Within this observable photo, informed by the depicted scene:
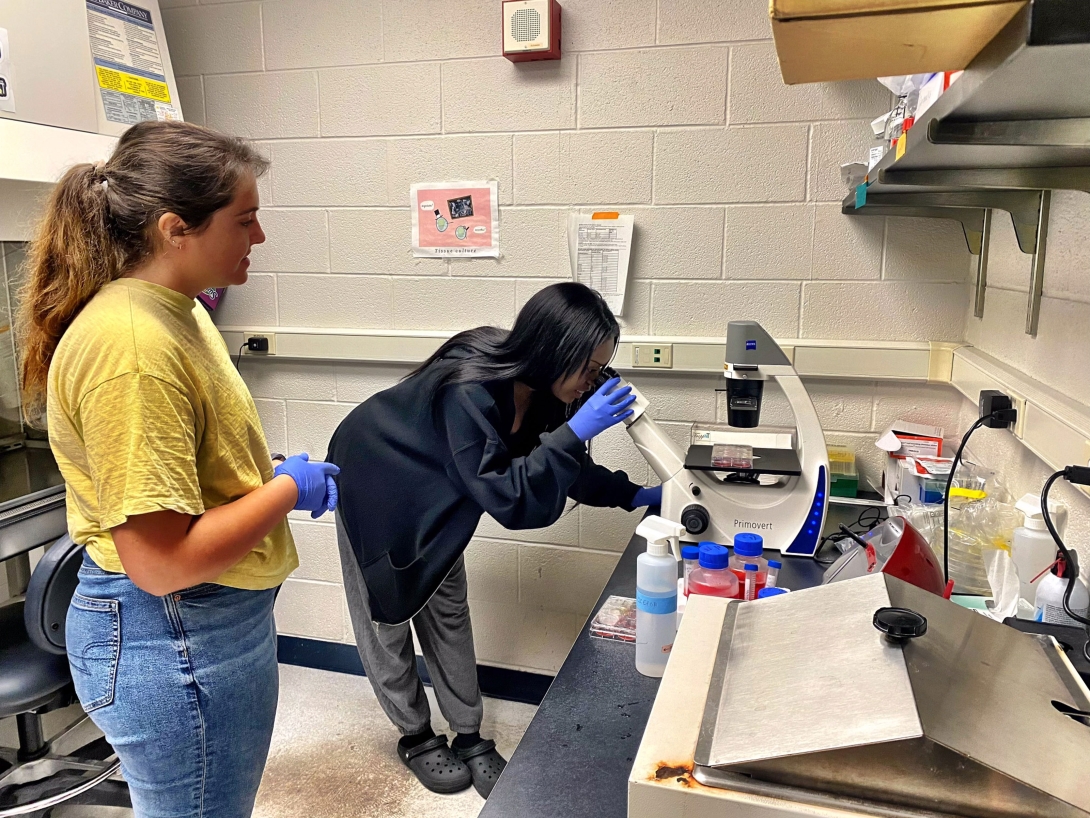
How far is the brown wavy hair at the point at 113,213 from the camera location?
1120mm

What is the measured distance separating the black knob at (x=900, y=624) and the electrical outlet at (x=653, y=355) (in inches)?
60.6

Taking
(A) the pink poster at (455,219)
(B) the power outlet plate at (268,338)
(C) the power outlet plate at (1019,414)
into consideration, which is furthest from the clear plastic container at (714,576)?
(B) the power outlet plate at (268,338)

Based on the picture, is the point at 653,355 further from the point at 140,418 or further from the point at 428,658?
the point at 140,418

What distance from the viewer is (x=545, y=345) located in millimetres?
1710

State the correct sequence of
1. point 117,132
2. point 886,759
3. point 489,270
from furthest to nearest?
point 489,270 → point 117,132 → point 886,759

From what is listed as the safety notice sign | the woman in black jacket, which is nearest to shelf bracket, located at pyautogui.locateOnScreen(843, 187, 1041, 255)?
the woman in black jacket

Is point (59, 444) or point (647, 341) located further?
point (647, 341)

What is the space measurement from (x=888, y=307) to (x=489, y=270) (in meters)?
1.14

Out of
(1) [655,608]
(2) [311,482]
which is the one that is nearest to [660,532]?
(1) [655,608]

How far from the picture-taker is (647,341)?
7.34 ft

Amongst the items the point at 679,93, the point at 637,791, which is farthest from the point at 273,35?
the point at 637,791

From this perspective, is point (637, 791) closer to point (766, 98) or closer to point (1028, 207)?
point (1028, 207)

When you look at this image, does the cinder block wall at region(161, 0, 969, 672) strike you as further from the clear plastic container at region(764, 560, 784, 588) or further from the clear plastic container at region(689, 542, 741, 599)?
the clear plastic container at region(689, 542, 741, 599)

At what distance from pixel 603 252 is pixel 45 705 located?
1737 mm
